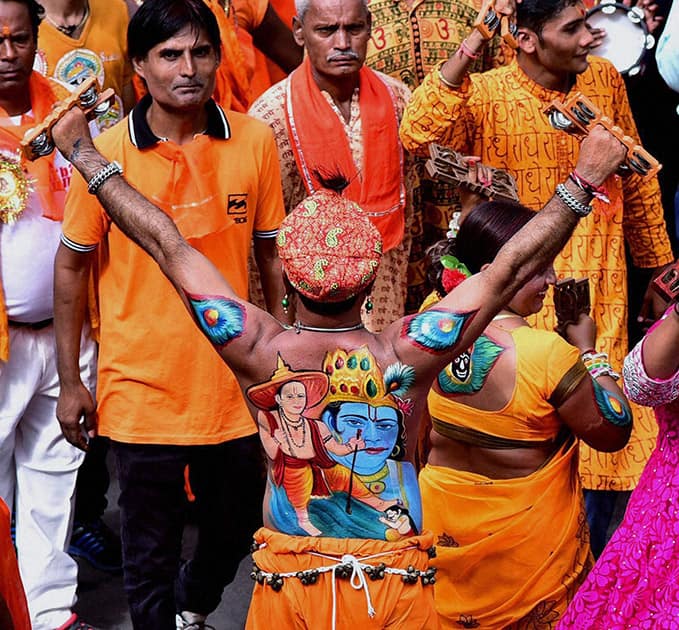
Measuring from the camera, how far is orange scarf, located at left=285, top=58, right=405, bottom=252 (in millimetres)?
5828

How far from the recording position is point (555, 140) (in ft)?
19.0

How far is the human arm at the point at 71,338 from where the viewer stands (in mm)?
4914

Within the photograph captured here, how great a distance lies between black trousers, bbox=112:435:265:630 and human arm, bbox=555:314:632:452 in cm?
123

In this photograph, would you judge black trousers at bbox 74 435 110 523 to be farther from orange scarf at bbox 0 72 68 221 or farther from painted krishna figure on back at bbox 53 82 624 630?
painted krishna figure on back at bbox 53 82 624 630

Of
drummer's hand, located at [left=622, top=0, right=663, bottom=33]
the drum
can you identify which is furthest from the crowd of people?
drummer's hand, located at [left=622, top=0, right=663, bottom=33]

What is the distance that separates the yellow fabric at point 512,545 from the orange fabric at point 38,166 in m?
1.73

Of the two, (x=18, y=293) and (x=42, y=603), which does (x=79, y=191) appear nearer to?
(x=18, y=293)

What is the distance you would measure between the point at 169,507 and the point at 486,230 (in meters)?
1.51

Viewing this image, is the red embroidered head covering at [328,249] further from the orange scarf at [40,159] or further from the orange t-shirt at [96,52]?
the orange t-shirt at [96,52]

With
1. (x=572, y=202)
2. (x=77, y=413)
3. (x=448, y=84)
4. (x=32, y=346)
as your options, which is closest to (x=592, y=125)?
(x=572, y=202)

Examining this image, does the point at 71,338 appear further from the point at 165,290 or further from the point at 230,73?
the point at 230,73

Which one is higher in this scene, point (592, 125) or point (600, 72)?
point (592, 125)

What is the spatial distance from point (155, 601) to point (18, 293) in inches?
48.8

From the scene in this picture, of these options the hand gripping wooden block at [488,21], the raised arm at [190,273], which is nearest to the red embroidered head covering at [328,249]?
the raised arm at [190,273]
